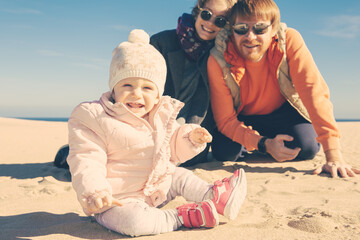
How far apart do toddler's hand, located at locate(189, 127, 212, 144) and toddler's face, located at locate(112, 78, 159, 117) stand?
0.34 meters

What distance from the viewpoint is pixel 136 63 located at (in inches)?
89.3

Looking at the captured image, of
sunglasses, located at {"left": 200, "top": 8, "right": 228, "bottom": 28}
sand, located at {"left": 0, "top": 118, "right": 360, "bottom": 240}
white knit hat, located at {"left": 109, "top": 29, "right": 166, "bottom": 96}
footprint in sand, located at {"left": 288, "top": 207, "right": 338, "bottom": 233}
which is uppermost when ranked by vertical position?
sunglasses, located at {"left": 200, "top": 8, "right": 228, "bottom": 28}

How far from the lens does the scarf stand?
394 cm

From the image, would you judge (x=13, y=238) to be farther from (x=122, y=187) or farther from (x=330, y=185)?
(x=330, y=185)

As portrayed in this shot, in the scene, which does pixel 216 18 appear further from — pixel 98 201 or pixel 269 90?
pixel 98 201

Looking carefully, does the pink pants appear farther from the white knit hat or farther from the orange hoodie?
the orange hoodie

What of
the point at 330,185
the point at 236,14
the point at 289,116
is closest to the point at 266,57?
the point at 236,14

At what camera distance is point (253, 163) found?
13.8 feet

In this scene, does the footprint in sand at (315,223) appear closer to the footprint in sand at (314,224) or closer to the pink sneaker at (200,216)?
the footprint in sand at (314,224)

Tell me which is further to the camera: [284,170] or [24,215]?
[284,170]

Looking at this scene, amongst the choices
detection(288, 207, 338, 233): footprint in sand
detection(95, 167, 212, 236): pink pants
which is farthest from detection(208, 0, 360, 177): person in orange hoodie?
detection(95, 167, 212, 236): pink pants

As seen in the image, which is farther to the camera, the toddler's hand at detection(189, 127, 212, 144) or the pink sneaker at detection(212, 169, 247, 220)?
the toddler's hand at detection(189, 127, 212, 144)

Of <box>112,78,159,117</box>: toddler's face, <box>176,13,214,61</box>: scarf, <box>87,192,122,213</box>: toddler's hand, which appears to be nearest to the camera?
<box>87,192,122,213</box>: toddler's hand

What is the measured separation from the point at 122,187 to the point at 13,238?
2.24ft
